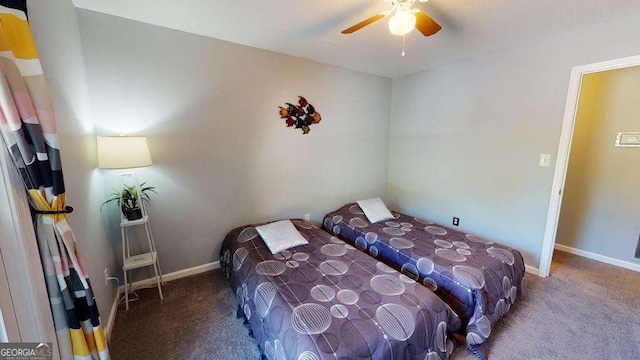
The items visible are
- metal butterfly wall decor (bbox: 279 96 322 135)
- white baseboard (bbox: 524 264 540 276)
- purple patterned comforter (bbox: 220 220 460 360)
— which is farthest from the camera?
metal butterfly wall decor (bbox: 279 96 322 135)

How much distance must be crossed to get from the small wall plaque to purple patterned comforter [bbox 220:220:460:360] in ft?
9.46

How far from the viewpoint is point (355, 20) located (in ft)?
6.53

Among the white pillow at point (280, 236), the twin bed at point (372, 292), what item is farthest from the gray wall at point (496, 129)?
the white pillow at point (280, 236)

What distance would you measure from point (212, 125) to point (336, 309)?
202 centimetres

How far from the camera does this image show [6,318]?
89 centimetres

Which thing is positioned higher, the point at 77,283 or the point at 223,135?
the point at 223,135

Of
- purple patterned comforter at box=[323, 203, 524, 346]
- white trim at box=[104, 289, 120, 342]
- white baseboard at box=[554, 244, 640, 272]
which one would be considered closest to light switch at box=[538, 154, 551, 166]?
purple patterned comforter at box=[323, 203, 524, 346]

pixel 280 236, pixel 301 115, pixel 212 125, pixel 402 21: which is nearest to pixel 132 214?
pixel 212 125

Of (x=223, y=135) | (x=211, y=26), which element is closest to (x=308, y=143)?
(x=223, y=135)

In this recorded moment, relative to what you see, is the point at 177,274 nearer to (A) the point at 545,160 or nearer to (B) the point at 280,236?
(B) the point at 280,236

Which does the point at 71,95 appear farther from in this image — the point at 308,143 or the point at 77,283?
the point at 308,143

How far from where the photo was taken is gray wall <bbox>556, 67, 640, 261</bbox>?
101 inches

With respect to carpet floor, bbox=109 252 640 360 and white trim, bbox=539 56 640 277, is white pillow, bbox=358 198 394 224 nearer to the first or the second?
carpet floor, bbox=109 252 640 360

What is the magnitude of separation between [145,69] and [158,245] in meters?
1.60
